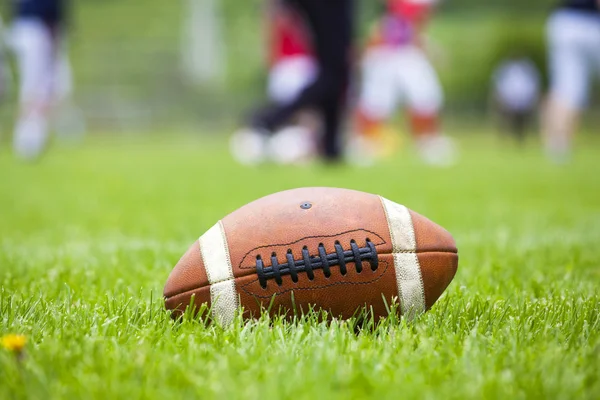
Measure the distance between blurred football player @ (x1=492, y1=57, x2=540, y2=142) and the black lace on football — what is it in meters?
15.2

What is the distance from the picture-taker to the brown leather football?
5.50ft

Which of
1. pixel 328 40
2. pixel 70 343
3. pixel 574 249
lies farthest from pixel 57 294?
pixel 328 40

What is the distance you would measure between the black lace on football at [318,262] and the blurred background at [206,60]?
15616 mm

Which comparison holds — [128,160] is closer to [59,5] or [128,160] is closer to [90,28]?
[59,5]

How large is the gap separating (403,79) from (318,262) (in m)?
8.00

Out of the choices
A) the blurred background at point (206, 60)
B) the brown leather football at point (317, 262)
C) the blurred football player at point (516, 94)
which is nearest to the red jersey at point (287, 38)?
the brown leather football at point (317, 262)

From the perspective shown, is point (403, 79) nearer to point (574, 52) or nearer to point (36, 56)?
point (574, 52)

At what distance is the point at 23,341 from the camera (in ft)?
4.45

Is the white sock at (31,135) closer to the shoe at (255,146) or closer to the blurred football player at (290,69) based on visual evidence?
the shoe at (255,146)

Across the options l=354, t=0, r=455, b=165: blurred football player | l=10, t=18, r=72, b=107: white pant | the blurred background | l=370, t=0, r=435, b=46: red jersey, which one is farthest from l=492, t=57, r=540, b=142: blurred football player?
l=10, t=18, r=72, b=107: white pant

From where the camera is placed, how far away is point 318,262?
1.67 metres

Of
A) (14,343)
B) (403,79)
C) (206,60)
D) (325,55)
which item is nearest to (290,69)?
(403,79)

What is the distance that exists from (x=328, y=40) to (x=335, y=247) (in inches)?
193

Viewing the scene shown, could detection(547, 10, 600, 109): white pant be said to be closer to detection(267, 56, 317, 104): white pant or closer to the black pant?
the black pant
